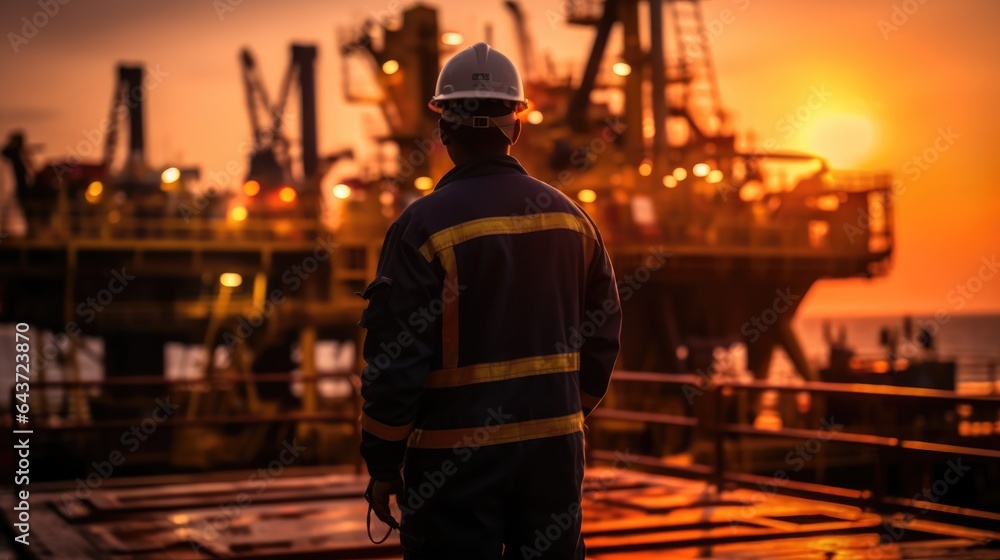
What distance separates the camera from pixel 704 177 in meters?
40.7

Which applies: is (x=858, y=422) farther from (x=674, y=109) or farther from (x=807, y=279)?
(x=674, y=109)

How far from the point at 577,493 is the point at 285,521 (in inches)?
213

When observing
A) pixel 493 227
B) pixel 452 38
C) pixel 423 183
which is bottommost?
pixel 493 227

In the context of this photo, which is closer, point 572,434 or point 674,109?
point 572,434

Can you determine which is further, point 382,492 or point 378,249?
point 378,249

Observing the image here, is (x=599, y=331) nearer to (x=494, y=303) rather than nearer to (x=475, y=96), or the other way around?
(x=494, y=303)

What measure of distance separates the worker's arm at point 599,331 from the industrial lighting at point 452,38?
3684cm

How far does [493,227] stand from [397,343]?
1.44 feet

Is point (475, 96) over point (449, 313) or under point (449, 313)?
over

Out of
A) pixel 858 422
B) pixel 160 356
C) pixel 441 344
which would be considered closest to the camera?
pixel 441 344

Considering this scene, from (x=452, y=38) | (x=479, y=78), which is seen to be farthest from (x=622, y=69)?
(x=479, y=78)

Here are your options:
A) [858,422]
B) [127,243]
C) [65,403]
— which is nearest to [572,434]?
[858,422]

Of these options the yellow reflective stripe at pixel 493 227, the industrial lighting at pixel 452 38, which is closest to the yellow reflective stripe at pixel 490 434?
the yellow reflective stripe at pixel 493 227

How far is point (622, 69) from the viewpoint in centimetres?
3853
